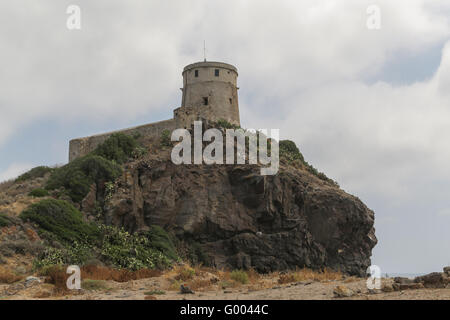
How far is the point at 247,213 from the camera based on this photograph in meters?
34.2

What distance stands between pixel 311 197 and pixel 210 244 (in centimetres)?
807

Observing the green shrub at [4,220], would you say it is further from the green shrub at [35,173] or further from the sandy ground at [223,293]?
the green shrub at [35,173]

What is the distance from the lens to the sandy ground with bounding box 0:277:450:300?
41.7 ft

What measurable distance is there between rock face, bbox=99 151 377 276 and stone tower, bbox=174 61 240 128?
9748mm

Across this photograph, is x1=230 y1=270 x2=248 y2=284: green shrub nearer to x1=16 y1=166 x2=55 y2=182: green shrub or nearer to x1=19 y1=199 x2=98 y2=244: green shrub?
x1=19 y1=199 x2=98 y2=244: green shrub

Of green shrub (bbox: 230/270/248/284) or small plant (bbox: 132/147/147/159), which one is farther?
small plant (bbox: 132/147/147/159)

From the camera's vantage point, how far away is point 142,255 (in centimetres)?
2564

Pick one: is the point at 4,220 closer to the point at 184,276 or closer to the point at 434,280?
the point at 184,276

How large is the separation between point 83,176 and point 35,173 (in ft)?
33.9

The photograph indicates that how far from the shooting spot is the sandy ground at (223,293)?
41.7ft

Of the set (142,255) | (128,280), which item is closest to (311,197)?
(142,255)

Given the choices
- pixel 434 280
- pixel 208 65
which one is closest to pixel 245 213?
pixel 208 65

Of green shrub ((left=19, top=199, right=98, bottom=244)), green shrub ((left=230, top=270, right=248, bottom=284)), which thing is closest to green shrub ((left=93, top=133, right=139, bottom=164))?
green shrub ((left=19, top=199, right=98, bottom=244))
